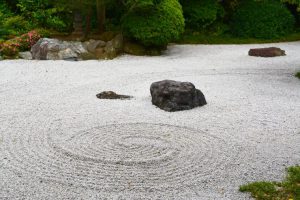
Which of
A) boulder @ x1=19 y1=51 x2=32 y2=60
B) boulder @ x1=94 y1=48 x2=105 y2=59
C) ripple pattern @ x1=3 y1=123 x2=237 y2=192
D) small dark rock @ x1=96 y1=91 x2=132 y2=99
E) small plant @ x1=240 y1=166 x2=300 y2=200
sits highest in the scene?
small plant @ x1=240 y1=166 x2=300 y2=200

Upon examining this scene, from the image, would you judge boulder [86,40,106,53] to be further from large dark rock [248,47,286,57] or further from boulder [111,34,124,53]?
large dark rock [248,47,286,57]

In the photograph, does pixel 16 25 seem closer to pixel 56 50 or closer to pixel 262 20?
pixel 56 50

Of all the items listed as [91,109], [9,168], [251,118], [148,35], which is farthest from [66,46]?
[9,168]

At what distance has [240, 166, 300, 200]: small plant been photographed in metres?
4.69

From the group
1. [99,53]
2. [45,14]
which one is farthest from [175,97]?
[45,14]

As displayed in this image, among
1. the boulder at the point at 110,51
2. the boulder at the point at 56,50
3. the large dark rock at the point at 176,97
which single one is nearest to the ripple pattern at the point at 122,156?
the large dark rock at the point at 176,97

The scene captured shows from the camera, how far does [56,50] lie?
13.6 metres

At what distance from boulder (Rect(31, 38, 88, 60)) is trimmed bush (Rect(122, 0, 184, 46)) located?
1752mm

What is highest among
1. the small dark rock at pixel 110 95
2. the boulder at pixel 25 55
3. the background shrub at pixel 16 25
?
the background shrub at pixel 16 25

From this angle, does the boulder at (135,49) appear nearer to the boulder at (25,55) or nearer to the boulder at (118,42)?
the boulder at (118,42)

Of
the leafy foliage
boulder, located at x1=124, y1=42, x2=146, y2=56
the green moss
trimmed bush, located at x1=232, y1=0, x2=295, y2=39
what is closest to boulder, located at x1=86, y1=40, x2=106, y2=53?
boulder, located at x1=124, y1=42, x2=146, y2=56

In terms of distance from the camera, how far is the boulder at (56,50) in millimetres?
13469

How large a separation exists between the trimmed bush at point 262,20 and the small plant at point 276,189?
1413 cm

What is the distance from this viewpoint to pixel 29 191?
489 centimetres
